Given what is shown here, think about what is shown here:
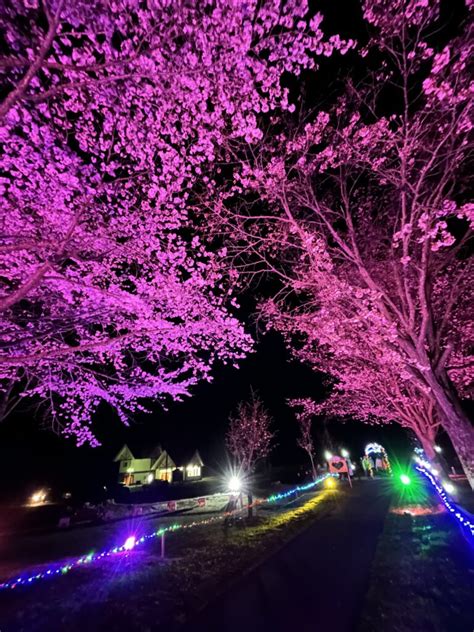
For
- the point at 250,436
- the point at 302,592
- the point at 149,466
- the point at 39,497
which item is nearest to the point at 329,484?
the point at 250,436

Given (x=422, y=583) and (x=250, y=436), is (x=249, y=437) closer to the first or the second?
(x=250, y=436)

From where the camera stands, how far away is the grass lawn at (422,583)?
428 centimetres

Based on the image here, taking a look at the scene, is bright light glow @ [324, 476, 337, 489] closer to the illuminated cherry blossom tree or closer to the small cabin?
the illuminated cherry blossom tree

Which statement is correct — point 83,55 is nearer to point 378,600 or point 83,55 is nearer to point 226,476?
point 378,600

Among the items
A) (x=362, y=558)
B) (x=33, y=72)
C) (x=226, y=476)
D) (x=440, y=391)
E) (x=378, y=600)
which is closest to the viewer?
(x=33, y=72)

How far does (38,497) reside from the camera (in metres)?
24.0

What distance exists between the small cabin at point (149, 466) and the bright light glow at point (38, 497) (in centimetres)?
1571

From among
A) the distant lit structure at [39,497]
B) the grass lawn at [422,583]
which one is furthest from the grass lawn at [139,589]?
the distant lit structure at [39,497]

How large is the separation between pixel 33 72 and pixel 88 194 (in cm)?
250

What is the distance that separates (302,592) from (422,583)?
2326mm

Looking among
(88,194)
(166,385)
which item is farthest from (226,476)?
(88,194)

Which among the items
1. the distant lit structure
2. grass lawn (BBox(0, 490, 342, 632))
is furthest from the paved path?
the distant lit structure

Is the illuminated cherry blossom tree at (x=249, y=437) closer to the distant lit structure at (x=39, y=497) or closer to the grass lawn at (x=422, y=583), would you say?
the distant lit structure at (x=39, y=497)

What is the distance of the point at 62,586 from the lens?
21.5 ft
